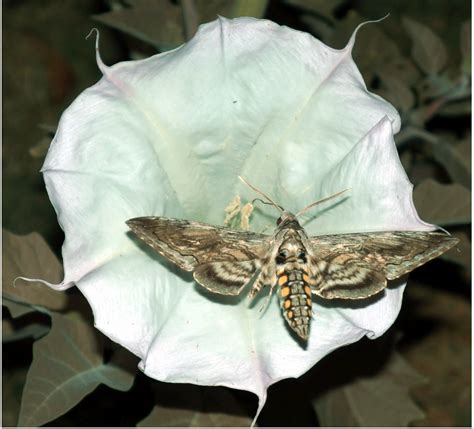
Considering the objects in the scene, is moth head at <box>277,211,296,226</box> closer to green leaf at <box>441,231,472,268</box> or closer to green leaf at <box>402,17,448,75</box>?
green leaf at <box>441,231,472,268</box>

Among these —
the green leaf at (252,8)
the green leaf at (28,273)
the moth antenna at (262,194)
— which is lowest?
the green leaf at (28,273)

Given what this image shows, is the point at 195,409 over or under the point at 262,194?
under

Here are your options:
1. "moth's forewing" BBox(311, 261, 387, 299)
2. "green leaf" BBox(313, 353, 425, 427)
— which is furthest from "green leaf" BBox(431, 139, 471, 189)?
"moth's forewing" BBox(311, 261, 387, 299)

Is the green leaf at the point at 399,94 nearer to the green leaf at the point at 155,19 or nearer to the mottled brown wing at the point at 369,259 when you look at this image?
the green leaf at the point at 155,19

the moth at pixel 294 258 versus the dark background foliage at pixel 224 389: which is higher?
the moth at pixel 294 258

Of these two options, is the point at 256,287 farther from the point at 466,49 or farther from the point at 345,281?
the point at 466,49

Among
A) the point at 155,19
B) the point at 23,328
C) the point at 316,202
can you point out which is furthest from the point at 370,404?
the point at 155,19

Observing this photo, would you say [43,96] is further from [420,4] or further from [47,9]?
[420,4]

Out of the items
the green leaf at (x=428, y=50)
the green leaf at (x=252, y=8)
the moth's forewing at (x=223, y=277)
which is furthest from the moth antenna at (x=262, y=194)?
the green leaf at (x=428, y=50)
